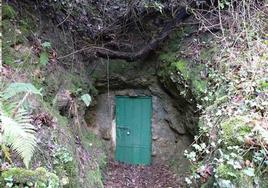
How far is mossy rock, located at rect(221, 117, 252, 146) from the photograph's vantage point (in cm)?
345

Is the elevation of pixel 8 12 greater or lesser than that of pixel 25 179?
greater

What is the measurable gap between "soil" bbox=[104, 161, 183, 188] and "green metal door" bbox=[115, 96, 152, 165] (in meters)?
0.27

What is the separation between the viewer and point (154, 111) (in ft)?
25.7

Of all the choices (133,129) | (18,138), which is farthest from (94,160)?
(18,138)

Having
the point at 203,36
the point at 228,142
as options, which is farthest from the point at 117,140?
the point at 228,142

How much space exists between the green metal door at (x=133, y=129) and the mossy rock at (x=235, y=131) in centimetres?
422

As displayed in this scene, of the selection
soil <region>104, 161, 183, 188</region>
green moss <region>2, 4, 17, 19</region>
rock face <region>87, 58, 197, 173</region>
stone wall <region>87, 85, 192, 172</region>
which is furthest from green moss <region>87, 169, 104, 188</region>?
green moss <region>2, 4, 17, 19</region>

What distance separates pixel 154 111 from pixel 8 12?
424cm

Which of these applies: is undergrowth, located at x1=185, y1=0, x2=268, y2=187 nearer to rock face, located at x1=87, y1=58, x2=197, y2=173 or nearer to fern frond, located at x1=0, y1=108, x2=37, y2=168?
fern frond, located at x1=0, y1=108, x2=37, y2=168

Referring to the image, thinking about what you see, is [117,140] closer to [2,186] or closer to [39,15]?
[39,15]

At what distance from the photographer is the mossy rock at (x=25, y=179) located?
8.93 feet

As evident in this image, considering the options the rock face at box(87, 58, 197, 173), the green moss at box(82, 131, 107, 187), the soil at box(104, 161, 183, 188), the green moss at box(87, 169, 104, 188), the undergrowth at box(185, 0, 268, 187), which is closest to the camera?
the undergrowth at box(185, 0, 268, 187)

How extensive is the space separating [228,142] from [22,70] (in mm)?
3136

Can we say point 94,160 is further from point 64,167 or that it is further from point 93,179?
point 64,167
